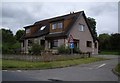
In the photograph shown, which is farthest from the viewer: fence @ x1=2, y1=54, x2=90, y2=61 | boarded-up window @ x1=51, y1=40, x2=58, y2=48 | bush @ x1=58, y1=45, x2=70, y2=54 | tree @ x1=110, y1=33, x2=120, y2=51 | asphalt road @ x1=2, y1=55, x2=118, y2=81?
tree @ x1=110, y1=33, x2=120, y2=51

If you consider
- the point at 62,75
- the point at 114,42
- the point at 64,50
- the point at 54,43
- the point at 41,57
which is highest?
the point at 114,42

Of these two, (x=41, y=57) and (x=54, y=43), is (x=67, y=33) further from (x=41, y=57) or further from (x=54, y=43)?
(x=41, y=57)

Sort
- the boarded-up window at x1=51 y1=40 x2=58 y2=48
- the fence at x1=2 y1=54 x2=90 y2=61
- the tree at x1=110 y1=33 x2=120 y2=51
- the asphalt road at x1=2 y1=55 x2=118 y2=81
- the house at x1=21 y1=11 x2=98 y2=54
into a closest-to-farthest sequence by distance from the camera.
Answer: the asphalt road at x1=2 y1=55 x2=118 y2=81, the fence at x1=2 y1=54 x2=90 y2=61, the house at x1=21 y1=11 x2=98 y2=54, the boarded-up window at x1=51 y1=40 x2=58 y2=48, the tree at x1=110 y1=33 x2=120 y2=51

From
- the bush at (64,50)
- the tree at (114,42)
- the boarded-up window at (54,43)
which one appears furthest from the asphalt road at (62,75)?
the tree at (114,42)

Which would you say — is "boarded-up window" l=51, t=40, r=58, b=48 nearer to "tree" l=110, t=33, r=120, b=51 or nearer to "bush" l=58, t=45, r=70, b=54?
"bush" l=58, t=45, r=70, b=54

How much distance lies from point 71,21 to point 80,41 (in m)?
3.96

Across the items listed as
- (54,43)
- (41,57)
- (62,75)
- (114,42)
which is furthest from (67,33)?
(62,75)

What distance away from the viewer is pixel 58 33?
143 feet

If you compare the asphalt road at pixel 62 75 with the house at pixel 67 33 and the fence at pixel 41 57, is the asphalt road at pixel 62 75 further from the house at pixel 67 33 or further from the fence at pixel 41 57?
the house at pixel 67 33

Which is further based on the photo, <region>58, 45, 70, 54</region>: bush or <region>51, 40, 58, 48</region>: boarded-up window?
<region>51, 40, 58, 48</region>: boarded-up window

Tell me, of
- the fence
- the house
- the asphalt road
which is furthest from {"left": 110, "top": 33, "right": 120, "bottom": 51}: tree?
the asphalt road

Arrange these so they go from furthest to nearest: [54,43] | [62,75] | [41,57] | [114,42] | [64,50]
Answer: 1. [114,42]
2. [54,43]
3. [64,50]
4. [41,57]
5. [62,75]

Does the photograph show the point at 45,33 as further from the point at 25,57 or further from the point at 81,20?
the point at 25,57

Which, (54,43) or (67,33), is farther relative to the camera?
(54,43)
